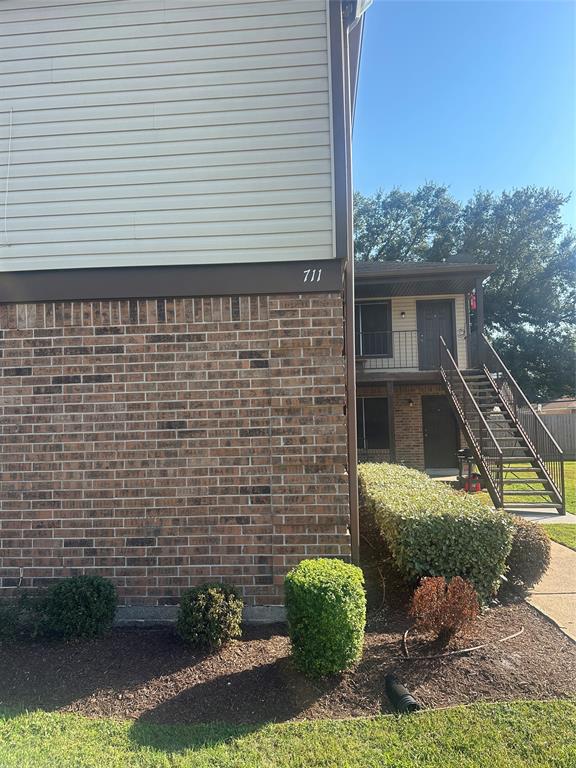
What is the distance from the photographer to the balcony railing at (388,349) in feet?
51.9

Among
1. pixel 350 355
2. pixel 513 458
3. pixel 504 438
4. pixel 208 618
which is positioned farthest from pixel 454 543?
pixel 504 438

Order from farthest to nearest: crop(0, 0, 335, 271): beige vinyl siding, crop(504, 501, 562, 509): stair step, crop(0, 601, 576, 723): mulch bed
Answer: crop(504, 501, 562, 509): stair step
crop(0, 0, 335, 271): beige vinyl siding
crop(0, 601, 576, 723): mulch bed

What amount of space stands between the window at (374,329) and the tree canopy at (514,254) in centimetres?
1280

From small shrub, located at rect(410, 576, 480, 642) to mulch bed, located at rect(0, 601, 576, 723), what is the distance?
0.19 meters

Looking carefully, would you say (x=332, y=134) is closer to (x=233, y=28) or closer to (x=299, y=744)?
(x=233, y=28)

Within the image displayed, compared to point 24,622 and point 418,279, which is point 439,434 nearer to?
point 418,279

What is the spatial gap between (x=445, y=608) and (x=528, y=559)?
5.98 ft

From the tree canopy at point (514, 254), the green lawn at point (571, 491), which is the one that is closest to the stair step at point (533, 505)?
the green lawn at point (571, 491)

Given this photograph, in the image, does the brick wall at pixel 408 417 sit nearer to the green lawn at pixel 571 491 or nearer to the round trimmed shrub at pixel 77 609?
the green lawn at pixel 571 491

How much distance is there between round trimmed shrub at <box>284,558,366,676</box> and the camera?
3193 millimetres

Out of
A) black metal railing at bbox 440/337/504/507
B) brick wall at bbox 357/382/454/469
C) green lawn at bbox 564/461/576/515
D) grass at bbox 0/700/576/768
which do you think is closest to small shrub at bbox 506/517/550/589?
grass at bbox 0/700/576/768

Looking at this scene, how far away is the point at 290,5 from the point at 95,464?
173 inches

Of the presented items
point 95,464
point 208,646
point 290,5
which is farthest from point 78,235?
point 208,646

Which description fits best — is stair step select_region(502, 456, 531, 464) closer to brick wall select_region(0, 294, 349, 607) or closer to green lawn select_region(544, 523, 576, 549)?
green lawn select_region(544, 523, 576, 549)
